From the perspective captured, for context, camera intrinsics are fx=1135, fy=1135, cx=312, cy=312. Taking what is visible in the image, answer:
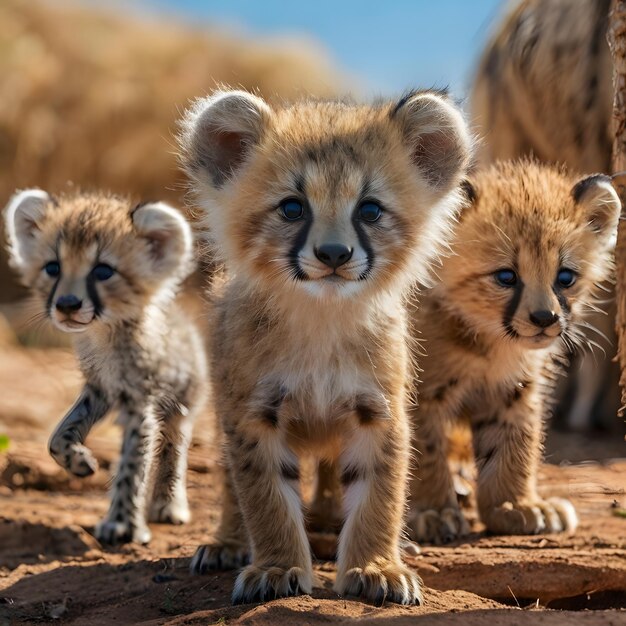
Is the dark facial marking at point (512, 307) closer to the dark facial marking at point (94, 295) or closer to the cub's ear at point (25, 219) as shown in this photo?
the dark facial marking at point (94, 295)

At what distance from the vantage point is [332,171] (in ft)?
12.1

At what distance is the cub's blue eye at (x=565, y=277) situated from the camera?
4.55m

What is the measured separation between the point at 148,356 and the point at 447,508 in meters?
1.50

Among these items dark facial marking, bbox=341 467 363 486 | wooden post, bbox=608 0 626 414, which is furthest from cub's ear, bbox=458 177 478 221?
dark facial marking, bbox=341 467 363 486

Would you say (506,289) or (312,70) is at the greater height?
(312,70)

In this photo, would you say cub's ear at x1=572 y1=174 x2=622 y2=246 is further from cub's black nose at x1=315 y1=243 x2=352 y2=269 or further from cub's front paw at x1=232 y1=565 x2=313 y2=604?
cub's front paw at x1=232 y1=565 x2=313 y2=604

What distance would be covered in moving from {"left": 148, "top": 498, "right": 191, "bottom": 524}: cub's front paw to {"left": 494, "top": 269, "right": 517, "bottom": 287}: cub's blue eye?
1.90 metres

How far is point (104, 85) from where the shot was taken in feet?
46.0

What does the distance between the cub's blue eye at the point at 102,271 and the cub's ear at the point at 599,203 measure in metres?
2.06

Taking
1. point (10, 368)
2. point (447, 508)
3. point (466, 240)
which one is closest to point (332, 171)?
point (466, 240)

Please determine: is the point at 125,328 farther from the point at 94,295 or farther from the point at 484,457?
the point at 484,457

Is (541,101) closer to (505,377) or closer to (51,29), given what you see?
(505,377)

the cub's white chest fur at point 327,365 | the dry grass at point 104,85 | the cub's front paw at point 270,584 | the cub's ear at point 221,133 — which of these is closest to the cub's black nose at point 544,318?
the cub's white chest fur at point 327,365

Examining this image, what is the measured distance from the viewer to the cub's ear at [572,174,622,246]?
15.3 ft
